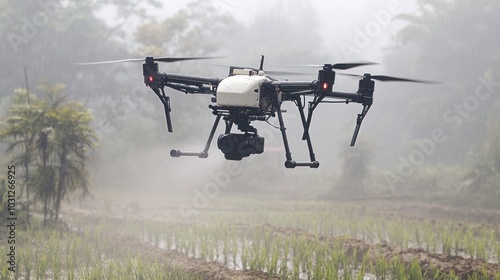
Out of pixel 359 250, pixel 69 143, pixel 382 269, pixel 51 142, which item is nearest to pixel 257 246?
pixel 359 250

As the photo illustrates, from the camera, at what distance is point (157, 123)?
37.6 m

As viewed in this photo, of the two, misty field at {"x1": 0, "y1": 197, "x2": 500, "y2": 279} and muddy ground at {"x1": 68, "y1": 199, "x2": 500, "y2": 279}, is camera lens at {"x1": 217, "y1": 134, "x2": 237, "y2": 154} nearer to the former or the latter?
misty field at {"x1": 0, "y1": 197, "x2": 500, "y2": 279}

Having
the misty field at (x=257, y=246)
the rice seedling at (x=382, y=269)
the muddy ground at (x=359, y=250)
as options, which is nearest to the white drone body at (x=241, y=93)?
the misty field at (x=257, y=246)

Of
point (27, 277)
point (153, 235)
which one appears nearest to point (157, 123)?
point (153, 235)

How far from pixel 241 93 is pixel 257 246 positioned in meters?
7.24

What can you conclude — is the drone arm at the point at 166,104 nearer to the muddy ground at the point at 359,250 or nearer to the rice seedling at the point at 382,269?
the muddy ground at the point at 359,250

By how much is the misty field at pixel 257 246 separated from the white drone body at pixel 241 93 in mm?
3709

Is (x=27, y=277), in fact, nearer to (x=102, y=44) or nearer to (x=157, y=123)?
(x=157, y=123)

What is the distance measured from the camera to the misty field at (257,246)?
36.9 feet

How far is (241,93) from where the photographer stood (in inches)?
285

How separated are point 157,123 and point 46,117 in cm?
2052

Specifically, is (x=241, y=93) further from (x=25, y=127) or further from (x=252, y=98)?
(x=25, y=127)

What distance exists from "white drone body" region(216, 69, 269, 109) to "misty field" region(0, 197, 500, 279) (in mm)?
3709

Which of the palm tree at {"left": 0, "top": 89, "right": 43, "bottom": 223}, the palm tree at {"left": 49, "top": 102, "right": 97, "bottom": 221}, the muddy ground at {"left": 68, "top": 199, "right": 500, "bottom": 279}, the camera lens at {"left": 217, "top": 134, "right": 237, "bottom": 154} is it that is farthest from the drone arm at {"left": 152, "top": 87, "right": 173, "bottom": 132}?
the palm tree at {"left": 49, "top": 102, "right": 97, "bottom": 221}
